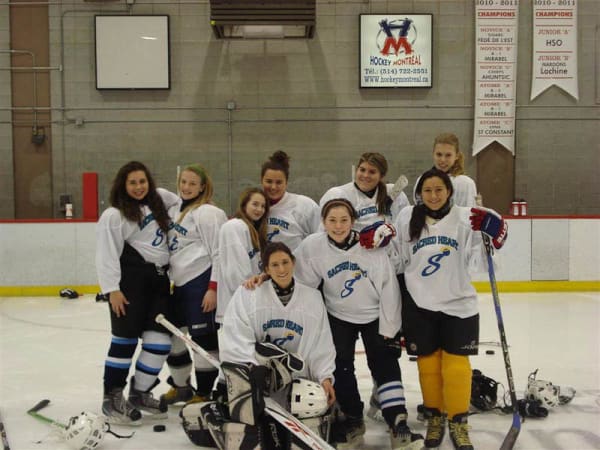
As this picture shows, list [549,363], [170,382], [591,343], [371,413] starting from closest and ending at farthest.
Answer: [371,413], [170,382], [549,363], [591,343]

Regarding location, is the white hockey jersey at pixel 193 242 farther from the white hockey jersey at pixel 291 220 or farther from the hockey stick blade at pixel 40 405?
the hockey stick blade at pixel 40 405

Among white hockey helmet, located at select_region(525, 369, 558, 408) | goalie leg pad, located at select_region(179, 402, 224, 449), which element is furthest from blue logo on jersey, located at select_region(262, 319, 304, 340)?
white hockey helmet, located at select_region(525, 369, 558, 408)

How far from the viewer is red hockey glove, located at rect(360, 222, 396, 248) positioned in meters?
2.81

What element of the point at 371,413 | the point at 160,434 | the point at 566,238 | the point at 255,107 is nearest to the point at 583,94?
A: the point at 566,238

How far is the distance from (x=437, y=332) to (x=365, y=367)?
5.06 feet

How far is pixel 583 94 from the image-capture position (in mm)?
8953

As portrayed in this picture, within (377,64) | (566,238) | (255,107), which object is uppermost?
(377,64)

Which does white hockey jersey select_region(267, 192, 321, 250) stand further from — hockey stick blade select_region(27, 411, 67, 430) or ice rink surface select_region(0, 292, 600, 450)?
hockey stick blade select_region(27, 411, 67, 430)

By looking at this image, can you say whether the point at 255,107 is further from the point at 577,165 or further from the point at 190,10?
the point at 577,165

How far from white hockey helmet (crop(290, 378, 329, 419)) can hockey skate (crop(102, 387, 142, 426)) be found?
3.04 feet

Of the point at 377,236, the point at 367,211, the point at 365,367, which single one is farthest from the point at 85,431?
the point at 365,367

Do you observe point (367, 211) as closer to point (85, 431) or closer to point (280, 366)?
point (280, 366)

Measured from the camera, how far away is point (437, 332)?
283cm

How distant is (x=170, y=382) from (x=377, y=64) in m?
6.18
